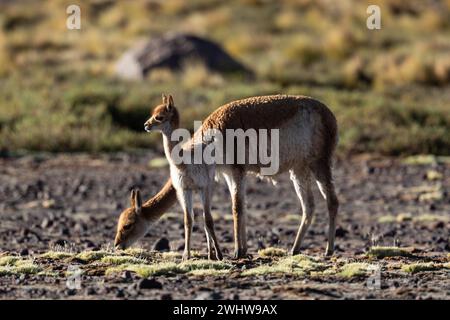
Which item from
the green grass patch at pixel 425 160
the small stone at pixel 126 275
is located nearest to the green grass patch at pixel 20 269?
the small stone at pixel 126 275

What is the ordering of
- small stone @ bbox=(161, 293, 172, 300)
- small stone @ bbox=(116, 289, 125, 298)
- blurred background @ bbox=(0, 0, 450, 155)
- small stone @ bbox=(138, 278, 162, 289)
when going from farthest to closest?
blurred background @ bbox=(0, 0, 450, 155)
small stone @ bbox=(138, 278, 162, 289)
small stone @ bbox=(116, 289, 125, 298)
small stone @ bbox=(161, 293, 172, 300)

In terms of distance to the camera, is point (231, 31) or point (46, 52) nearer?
point (46, 52)

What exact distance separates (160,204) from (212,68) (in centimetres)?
1788

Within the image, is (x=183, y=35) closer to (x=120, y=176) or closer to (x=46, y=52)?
(x=46, y=52)

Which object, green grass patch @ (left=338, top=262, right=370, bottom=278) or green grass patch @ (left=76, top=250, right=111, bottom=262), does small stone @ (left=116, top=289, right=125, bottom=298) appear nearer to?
green grass patch @ (left=76, top=250, right=111, bottom=262)

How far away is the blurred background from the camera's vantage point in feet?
72.0

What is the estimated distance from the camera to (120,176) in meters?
18.8

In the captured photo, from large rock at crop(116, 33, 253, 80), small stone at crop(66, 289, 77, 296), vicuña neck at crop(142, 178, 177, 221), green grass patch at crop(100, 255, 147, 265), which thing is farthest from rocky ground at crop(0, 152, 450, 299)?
large rock at crop(116, 33, 253, 80)

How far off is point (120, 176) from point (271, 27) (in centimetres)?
2343

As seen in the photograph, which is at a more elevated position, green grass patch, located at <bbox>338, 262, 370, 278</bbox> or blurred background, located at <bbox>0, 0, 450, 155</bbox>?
blurred background, located at <bbox>0, 0, 450, 155</bbox>

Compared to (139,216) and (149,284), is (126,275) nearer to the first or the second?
(149,284)

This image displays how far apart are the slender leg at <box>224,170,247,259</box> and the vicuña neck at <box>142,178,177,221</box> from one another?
2.83ft

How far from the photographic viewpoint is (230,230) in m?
14.0
